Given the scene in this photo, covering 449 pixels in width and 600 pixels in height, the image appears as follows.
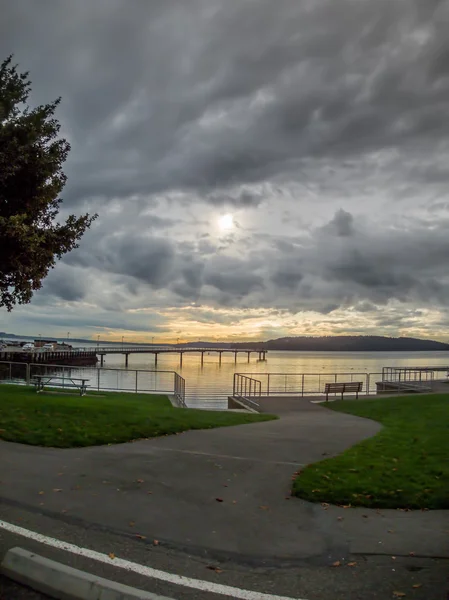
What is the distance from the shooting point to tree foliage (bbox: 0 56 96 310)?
39.8 feet

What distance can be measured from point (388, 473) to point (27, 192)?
11836 millimetres

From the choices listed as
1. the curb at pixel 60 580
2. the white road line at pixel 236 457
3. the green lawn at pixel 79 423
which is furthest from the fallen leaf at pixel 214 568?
the green lawn at pixel 79 423

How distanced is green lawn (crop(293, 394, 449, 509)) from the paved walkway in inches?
12.3

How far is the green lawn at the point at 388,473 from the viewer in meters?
6.80

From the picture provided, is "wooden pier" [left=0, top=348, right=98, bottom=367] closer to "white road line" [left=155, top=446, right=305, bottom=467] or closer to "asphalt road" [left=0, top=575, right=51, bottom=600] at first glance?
"white road line" [left=155, top=446, right=305, bottom=467]

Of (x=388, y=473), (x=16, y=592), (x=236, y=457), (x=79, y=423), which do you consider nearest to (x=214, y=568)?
(x=16, y=592)

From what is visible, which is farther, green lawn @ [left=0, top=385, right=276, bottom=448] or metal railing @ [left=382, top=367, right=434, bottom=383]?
metal railing @ [left=382, top=367, right=434, bottom=383]

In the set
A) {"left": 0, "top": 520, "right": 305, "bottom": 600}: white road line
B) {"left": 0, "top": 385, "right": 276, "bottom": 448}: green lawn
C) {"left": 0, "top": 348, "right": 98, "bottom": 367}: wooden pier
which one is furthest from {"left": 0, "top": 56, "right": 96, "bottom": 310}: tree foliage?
{"left": 0, "top": 348, "right": 98, "bottom": 367}: wooden pier

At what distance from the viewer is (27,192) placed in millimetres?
13391

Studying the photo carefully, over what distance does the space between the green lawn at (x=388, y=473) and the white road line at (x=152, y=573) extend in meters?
2.98

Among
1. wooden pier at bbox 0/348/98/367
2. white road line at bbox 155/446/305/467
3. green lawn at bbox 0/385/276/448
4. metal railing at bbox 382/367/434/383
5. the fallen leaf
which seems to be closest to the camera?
the fallen leaf

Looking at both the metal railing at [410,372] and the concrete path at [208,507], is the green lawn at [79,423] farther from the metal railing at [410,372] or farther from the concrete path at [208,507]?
the metal railing at [410,372]

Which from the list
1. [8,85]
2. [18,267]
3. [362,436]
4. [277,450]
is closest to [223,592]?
[277,450]

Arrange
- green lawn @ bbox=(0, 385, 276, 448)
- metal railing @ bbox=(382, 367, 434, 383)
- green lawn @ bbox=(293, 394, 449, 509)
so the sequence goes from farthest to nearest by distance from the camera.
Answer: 1. metal railing @ bbox=(382, 367, 434, 383)
2. green lawn @ bbox=(0, 385, 276, 448)
3. green lawn @ bbox=(293, 394, 449, 509)
